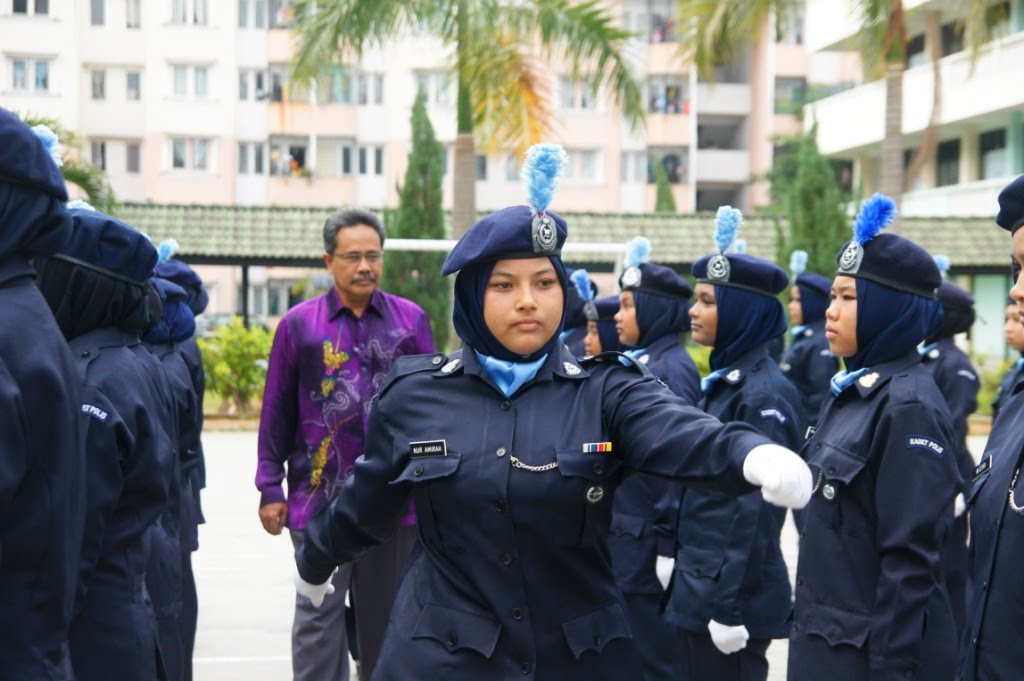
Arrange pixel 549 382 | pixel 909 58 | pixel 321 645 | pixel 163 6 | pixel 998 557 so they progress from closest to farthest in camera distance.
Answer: pixel 998 557
pixel 549 382
pixel 321 645
pixel 909 58
pixel 163 6

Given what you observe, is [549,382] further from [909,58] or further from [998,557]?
[909,58]

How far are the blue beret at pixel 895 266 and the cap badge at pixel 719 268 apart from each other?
1.41 meters

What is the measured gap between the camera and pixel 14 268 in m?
3.04

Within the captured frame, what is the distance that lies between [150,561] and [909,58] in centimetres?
3539

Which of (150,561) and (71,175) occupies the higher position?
(71,175)

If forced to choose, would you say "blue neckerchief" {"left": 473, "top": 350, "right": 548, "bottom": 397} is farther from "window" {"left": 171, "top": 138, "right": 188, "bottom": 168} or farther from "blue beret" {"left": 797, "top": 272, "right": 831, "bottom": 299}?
"window" {"left": 171, "top": 138, "right": 188, "bottom": 168}

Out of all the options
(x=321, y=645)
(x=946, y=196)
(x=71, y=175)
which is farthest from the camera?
(x=946, y=196)

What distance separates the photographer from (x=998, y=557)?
3.29m

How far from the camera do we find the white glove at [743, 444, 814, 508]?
9.09 feet

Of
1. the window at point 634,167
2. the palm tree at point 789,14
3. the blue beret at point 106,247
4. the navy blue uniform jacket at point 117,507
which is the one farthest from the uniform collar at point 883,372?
the window at point 634,167

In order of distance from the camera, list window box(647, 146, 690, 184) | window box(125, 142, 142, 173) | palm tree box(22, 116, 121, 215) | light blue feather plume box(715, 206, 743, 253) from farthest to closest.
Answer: window box(647, 146, 690, 184)
window box(125, 142, 142, 173)
palm tree box(22, 116, 121, 215)
light blue feather plume box(715, 206, 743, 253)

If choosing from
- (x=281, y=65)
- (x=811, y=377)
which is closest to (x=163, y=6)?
(x=281, y=65)

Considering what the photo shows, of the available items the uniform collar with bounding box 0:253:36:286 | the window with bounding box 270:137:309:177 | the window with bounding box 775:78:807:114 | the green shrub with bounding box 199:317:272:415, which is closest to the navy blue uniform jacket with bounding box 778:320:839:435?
the uniform collar with bounding box 0:253:36:286

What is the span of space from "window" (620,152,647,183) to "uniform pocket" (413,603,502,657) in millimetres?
43902
